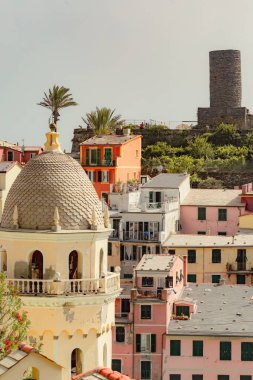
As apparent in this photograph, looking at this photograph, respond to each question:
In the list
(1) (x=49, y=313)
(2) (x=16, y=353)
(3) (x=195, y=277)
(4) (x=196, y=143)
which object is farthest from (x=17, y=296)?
(4) (x=196, y=143)

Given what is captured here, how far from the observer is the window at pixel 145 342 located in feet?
258

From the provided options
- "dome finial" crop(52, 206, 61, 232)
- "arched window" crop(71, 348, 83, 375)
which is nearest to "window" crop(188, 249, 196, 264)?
"arched window" crop(71, 348, 83, 375)

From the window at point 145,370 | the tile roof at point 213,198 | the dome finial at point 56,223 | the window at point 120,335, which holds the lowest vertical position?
the window at point 145,370

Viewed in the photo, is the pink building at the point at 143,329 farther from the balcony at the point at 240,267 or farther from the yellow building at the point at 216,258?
the balcony at the point at 240,267

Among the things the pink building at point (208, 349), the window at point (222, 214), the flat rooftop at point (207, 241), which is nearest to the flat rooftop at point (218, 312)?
the pink building at point (208, 349)

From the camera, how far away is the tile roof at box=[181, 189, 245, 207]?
101 meters

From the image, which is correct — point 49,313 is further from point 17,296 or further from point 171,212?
point 171,212

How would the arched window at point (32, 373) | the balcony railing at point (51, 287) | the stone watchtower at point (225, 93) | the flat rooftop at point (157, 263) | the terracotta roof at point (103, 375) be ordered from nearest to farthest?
1. the terracotta roof at point (103, 375)
2. the arched window at point (32, 373)
3. the balcony railing at point (51, 287)
4. the flat rooftop at point (157, 263)
5. the stone watchtower at point (225, 93)

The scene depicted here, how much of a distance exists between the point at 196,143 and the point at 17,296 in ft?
341

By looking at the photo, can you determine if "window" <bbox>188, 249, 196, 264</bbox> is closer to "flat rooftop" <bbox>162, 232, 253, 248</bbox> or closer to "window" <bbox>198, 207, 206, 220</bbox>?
"flat rooftop" <bbox>162, 232, 253, 248</bbox>

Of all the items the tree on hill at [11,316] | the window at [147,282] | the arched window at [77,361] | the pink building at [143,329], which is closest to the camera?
the tree on hill at [11,316]

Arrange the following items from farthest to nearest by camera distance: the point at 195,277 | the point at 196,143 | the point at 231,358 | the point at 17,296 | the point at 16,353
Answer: the point at 196,143, the point at 195,277, the point at 231,358, the point at 17,296, the point at 16,353

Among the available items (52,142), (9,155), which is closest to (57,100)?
(9,155)

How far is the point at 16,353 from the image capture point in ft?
73.0
